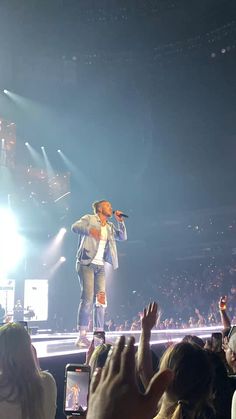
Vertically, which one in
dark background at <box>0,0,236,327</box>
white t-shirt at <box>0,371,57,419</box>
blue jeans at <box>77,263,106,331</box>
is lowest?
white t-shirt at <box>0,371,57,419</box>

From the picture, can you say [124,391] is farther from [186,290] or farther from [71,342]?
[186,290]

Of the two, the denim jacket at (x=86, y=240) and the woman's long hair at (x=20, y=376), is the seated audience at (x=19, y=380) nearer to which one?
the woman's long hair at (x=20, y=376)

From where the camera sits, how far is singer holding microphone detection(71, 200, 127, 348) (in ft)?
18.8

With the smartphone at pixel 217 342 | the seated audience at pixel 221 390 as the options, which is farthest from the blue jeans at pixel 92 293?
the seated audience at pixel 221 390

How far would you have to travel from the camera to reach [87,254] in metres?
5.77

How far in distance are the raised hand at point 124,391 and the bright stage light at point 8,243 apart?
16233 millimetres

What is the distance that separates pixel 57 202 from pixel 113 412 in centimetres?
1819

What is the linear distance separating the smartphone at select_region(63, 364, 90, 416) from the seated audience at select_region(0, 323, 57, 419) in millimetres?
119

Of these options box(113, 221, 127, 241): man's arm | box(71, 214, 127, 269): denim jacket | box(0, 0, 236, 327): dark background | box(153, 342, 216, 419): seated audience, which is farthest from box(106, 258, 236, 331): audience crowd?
box(153, 342, 216, 419): seated audience

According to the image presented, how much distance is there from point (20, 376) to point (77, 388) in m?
0.29

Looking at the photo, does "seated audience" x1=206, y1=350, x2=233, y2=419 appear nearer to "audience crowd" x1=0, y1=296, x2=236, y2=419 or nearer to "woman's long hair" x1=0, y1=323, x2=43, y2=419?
"audience crowd" x1=0, y1=296, x2=236, y2=419

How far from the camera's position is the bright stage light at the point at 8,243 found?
16.8 meters

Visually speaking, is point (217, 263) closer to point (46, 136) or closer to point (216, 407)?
point (46, 136)

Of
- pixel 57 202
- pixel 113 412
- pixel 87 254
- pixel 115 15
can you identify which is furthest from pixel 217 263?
pixel 113 412
